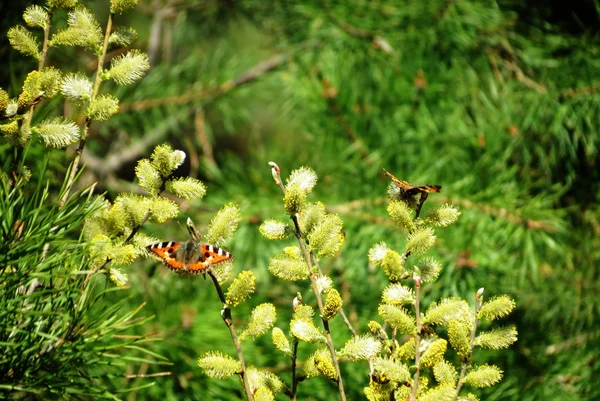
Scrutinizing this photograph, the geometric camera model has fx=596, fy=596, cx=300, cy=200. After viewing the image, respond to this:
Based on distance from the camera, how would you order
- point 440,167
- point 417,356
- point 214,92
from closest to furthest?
point 417,356 < point 440,167 < point 214,92

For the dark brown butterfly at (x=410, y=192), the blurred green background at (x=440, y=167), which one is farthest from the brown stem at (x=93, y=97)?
the blurred green background at (x=440, y=167)

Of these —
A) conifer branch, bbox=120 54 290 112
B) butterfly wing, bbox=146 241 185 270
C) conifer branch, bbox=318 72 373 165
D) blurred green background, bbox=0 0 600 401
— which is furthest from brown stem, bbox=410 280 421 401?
conifer branch, bbox=120 54 290 112

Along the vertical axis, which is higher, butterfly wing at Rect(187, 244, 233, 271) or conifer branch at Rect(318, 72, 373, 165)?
butterfly wing at Rect(187, 244, 233, 271)

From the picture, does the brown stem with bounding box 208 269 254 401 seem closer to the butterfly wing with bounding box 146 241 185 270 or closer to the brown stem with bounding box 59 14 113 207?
the butterfly wing with bounding box 146 241 185 270

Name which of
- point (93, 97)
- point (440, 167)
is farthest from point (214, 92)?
point (93, 97)

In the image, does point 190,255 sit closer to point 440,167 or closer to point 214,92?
point 440,167

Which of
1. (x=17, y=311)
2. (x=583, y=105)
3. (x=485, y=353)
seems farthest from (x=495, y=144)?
(x=17, y=311)
